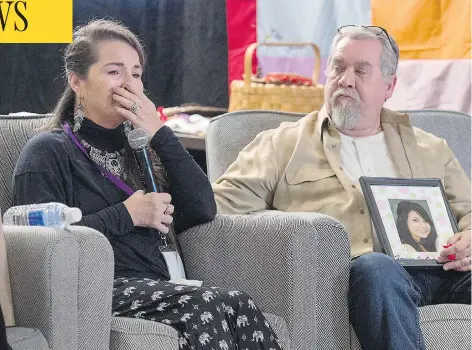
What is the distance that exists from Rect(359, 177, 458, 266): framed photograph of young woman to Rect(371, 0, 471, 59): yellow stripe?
4.12 ft

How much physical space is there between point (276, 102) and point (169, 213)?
1.20 meters

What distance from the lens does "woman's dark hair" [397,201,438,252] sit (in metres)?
2.56

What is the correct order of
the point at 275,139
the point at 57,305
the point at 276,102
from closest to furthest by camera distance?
the point at 57,305
the point at 275,139
the point at 276,102

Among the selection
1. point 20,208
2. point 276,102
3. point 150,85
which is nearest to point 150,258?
point 20,208

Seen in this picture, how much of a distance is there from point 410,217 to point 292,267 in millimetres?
468

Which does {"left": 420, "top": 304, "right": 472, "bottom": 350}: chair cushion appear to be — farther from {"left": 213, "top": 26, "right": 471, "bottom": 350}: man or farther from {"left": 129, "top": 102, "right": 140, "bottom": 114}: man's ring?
{"left": 129, "top": 102, "right": 140, "bottom": 114}: man's ring

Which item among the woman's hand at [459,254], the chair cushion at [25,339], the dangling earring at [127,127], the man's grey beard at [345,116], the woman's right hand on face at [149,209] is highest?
the dangling earring at [127,127]

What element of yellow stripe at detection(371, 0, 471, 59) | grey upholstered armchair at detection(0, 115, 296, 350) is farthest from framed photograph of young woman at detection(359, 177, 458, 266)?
yellow stripe at detection(371, 0, 471, 59)

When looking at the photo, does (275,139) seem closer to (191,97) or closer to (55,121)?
(55,121)

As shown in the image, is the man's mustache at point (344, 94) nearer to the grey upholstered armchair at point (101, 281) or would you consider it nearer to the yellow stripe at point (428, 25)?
the grey upholstered armchair at point (101, 281)

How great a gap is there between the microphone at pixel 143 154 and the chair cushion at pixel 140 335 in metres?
0.46

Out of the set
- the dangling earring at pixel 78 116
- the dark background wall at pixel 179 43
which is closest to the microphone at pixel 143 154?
the dangling earring at pixel 78 116

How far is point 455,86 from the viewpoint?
3.80m

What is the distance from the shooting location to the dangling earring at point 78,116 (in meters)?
2.43
